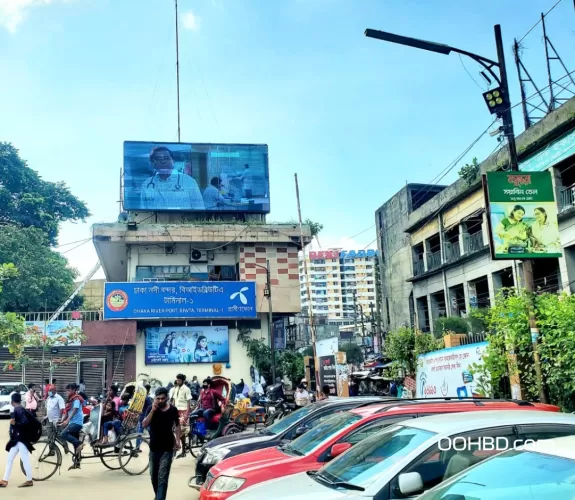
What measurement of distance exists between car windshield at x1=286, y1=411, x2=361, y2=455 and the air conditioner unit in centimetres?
2455

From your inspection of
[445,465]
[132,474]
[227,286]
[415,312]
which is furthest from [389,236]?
Result: [445,465]

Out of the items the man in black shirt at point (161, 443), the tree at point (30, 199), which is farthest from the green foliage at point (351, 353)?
the man in black shirt at point (161, 443)

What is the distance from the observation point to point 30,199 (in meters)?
42.8

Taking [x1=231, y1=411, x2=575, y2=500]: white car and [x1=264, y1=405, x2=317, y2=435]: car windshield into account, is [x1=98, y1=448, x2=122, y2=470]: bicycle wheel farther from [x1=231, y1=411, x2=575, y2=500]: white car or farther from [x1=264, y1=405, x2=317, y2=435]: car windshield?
[x1=231, y1=411, x2=575, y2=500]: white car

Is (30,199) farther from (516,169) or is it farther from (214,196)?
(516,169)

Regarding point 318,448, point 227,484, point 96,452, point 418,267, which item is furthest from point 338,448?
point 418,267

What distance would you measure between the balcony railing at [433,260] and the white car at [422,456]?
87.0 ft

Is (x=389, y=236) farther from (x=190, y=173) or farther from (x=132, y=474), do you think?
(x=132, y=474)

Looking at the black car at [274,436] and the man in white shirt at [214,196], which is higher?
the man in white shirt at [214,196]

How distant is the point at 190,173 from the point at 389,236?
44.8ft

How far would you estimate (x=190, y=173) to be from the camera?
32219 millimetres

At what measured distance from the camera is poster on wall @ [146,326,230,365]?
94.1 ft

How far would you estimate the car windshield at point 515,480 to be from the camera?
11.0 feet

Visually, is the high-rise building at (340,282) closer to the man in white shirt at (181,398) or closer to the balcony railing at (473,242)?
the balcony railing at (473,242)
